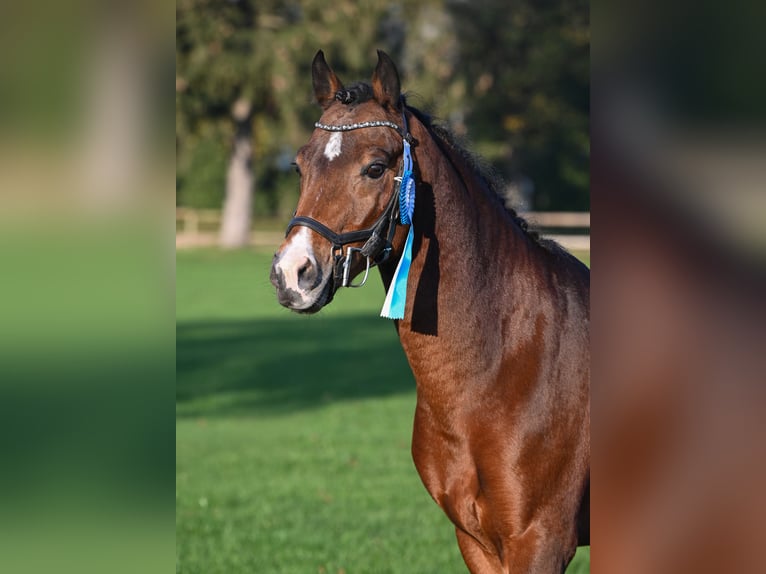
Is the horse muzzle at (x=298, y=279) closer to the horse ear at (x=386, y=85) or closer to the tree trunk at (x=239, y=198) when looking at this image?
the horse ear at (x=386, y=85)

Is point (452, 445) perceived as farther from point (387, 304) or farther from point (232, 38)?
point (232, 38)

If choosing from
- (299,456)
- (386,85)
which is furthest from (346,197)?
(299,456)

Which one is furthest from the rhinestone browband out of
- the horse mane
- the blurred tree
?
the blurred tree

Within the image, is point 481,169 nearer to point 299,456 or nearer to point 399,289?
point 399,289

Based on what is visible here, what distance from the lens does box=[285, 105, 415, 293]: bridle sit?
313 cm

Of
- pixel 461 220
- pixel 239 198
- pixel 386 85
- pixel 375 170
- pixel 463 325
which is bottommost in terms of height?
pixel 239 198

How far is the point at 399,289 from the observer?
129 inches

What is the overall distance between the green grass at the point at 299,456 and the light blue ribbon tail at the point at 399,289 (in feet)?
1.43

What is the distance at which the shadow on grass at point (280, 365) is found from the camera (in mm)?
12320

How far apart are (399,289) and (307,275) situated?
377mm

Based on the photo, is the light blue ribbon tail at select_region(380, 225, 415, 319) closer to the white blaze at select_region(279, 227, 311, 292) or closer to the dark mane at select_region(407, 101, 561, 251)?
the white blaze at select_region(279, 227, 311, 292)

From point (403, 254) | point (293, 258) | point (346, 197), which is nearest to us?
point (293, 258)
